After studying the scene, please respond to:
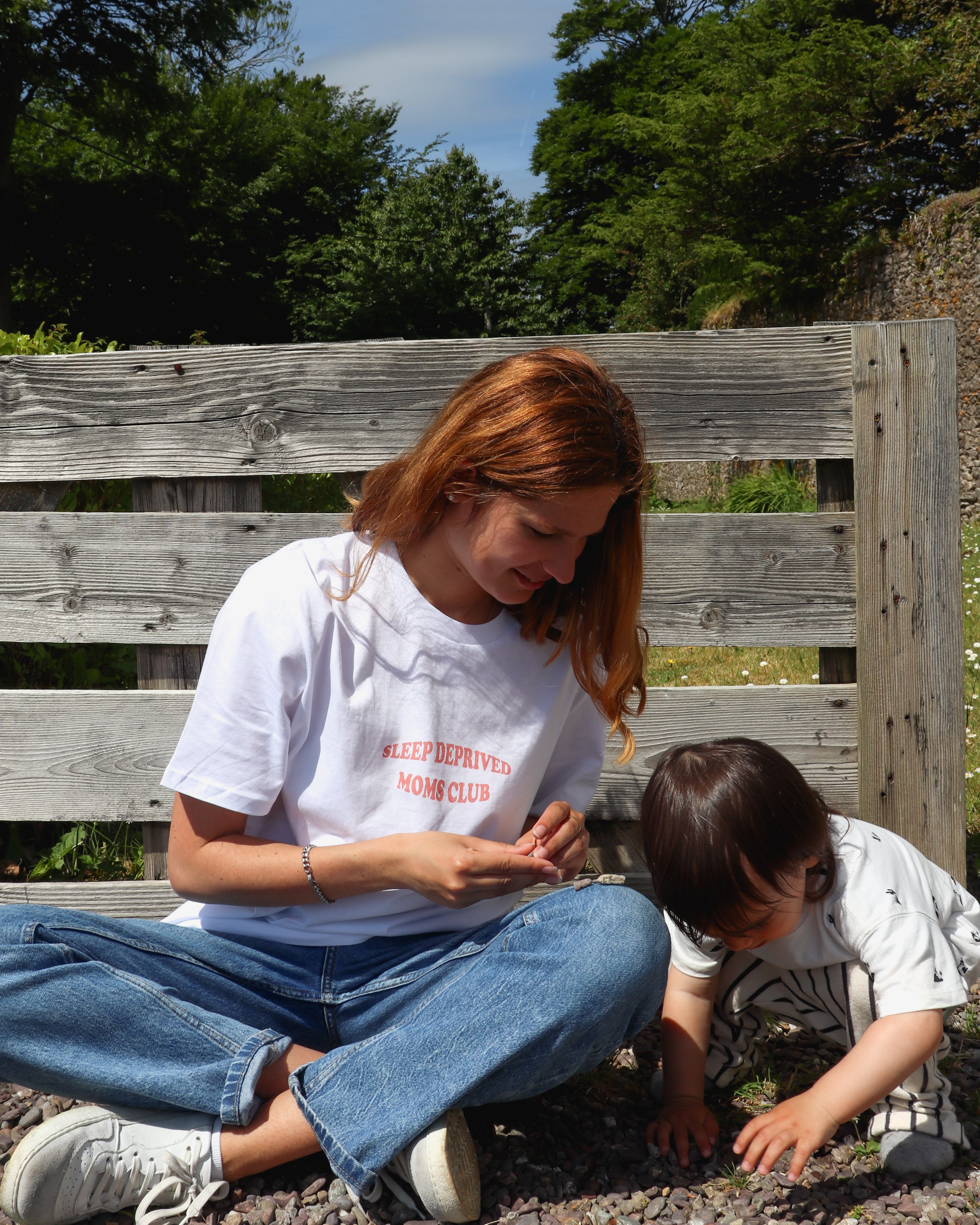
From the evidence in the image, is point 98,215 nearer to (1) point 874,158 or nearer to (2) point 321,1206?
(1) point 874,158

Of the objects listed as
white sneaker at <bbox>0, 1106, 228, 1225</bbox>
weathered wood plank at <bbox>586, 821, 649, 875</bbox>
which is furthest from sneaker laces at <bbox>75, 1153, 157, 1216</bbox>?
weathered wood plank at <bbox>586, 821, 649, 875</bbox>

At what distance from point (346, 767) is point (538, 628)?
46cm

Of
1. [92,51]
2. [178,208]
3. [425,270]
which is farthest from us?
[425,270]

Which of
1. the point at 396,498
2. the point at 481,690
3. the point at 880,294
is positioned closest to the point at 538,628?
the point at 481,690

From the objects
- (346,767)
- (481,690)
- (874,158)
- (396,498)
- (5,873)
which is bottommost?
(5,873)

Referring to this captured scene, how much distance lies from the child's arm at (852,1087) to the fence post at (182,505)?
165cm

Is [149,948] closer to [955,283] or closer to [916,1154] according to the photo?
[916,1154]

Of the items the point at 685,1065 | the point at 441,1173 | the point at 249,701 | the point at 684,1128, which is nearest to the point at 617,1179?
the point at 684,1128

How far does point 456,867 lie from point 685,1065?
734 mm

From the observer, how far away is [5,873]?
9.09 ft

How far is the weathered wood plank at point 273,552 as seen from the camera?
2.46m

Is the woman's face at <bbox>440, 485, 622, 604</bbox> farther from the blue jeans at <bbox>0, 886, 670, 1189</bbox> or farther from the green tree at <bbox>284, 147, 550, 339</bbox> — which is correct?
the green tree at <bbox>284, 147, 550, 339</bbox>

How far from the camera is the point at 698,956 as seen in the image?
1981 millimetres

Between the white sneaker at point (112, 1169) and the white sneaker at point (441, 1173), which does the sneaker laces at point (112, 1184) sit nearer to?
the white sneaker at point (112, 1169)
